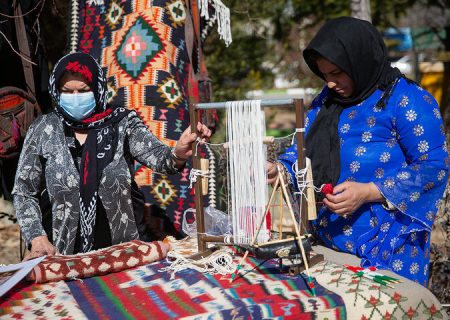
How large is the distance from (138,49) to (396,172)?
2089mm

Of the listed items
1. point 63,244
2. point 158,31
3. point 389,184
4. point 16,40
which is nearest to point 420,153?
point 389,184

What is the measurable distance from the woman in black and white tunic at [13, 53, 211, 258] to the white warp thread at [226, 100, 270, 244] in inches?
22.6

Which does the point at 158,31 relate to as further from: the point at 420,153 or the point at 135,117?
the point at 420,153

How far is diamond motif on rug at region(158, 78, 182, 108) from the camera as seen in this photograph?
13.6 ft

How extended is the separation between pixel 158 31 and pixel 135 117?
1108 millimetres

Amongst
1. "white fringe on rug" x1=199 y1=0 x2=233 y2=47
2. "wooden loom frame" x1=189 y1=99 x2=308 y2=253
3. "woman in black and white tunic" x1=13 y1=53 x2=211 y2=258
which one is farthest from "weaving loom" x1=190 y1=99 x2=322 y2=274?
"white fringe on rug" x1=199 y1=0 x2=233 y2=47

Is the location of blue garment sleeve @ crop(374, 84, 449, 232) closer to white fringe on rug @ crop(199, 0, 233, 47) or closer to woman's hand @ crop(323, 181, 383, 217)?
woman's hand @ crop(323, 181, 383, 217)

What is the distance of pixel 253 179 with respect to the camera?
2.51 meters

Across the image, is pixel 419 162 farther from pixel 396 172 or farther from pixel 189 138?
pixel 189 138

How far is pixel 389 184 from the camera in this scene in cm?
257

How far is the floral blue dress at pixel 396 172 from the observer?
255 cm

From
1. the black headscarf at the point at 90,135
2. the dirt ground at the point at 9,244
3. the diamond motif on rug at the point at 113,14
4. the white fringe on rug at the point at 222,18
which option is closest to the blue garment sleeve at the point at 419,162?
the black headscarf at the point at 90,135

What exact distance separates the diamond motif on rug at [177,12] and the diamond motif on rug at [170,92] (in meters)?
0.40

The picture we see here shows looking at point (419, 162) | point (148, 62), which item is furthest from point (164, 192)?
point (419, 162)
